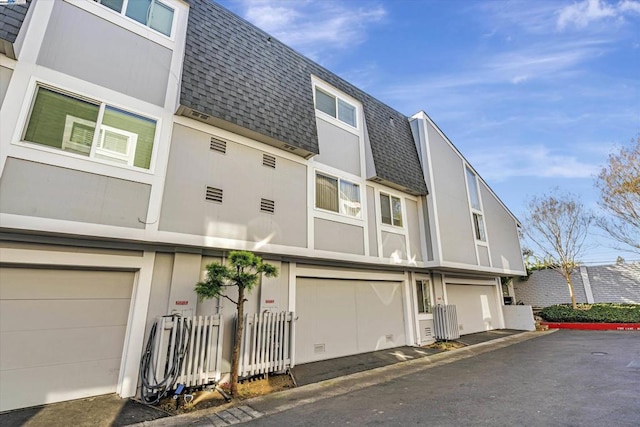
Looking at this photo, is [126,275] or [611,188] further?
[611,188]

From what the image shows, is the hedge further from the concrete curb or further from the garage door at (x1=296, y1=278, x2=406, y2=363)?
the garage door at (x1=296, y1=278, x2=406, y2=363)

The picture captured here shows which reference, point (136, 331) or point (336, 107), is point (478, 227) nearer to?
point (336, 107)

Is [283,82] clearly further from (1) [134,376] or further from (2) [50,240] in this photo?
(1) [134,376]

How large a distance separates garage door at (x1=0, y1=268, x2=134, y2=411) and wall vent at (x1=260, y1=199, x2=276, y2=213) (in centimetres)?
304

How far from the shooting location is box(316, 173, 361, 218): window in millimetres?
8067

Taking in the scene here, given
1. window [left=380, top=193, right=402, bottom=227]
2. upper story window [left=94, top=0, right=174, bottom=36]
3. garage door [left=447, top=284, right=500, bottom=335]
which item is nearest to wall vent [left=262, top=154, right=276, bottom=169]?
upper story window [left=94, top=0, right=174, bottom=36]

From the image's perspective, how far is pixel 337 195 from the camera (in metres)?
8.42

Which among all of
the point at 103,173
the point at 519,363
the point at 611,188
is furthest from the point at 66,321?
the point at 611,188

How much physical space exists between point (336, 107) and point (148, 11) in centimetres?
538

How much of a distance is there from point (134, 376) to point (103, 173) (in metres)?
3.47

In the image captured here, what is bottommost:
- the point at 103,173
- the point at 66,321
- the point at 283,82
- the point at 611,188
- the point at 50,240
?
the point at 66,321

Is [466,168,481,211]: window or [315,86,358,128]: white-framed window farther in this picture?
[466,168,481,211]: window

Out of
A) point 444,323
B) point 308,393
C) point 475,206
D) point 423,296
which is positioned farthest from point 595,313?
point 308,393

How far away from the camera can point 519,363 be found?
714cm
